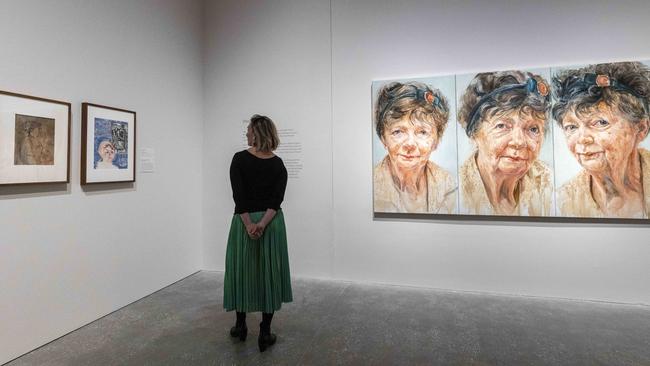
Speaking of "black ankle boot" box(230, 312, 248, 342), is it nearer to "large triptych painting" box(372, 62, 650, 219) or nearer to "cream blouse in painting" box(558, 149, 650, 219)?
"large triptych painting" box(372, 62, 650, 219)

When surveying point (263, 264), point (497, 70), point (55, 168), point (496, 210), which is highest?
point (497, 70)

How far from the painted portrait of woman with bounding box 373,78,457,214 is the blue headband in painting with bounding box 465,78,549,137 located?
236 millimetres

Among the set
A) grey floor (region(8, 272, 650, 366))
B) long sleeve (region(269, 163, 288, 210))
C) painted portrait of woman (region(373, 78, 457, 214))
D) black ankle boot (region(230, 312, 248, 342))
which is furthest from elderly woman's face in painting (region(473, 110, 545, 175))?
black ankle boot (region(230, 312, 248, 342))

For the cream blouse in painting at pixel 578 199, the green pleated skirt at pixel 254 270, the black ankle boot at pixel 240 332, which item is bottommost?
the black ankle boot at pixel 240 332

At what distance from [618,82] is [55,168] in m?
5.19

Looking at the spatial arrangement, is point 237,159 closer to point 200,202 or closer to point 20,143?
point 20,143

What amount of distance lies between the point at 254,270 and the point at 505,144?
292 cm

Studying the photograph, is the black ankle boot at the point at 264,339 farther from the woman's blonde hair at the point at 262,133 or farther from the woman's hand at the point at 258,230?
the woman's blonde hair at the point at 262,133

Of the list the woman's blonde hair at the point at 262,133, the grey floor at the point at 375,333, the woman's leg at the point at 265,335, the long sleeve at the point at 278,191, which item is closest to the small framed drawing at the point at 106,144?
the grey floor at the point at 375,333

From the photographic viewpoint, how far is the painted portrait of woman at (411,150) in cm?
394

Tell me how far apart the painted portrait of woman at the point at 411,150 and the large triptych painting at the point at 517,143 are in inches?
0.4

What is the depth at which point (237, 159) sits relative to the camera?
2.55 m

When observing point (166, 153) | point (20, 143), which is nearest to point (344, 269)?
point (166, 153)

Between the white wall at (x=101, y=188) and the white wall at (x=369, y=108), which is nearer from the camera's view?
the white wall at (x=101, y=188)
